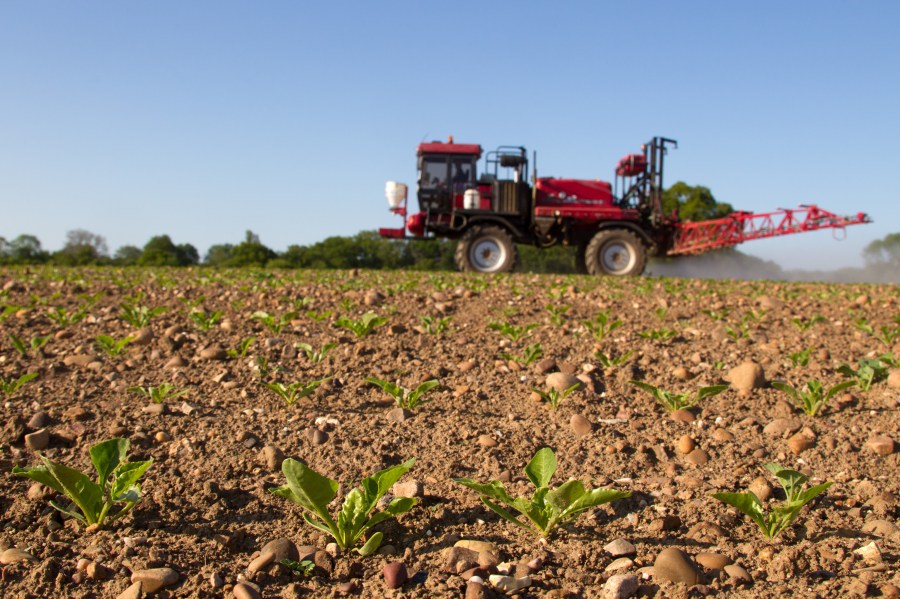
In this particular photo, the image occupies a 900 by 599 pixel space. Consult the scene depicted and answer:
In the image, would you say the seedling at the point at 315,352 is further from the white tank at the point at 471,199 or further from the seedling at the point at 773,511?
the white tank at the point at 471,199

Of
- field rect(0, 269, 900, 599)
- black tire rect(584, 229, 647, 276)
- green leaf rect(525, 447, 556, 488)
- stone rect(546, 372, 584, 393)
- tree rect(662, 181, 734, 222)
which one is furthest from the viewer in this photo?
tree rect(662, 181, 734, 222)

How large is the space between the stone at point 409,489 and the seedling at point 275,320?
240 cm

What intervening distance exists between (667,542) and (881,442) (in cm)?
124

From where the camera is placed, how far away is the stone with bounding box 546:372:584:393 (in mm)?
3230

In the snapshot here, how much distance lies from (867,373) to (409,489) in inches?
98.9

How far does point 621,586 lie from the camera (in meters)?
1.67

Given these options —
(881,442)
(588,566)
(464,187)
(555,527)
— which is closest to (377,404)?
(555,527)

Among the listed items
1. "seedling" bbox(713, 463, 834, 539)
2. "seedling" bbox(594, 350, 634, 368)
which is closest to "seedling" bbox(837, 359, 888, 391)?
"seedling" bbox(594, 350, 634, 368)

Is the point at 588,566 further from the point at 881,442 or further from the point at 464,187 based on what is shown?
the point at 464,187

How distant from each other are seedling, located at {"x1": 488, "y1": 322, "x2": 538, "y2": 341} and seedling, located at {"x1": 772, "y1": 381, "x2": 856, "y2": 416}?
64.6 inches

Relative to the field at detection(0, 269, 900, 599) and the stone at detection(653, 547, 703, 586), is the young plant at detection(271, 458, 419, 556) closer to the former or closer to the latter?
the field at detection(0, 269, 900, 599)

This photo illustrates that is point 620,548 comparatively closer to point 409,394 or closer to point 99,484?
point 409,394

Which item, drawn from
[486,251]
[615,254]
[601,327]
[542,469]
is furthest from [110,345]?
[615,254]

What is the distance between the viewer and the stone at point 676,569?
1.72 m
